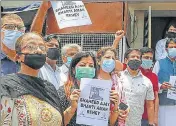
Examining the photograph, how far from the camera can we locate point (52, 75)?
507 centimetres

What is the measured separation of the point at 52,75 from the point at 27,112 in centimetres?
146

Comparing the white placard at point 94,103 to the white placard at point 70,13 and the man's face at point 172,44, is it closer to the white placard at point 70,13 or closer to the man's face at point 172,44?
the white placard at point 70,13

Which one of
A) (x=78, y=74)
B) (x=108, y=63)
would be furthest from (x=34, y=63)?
(x=108, y=63)

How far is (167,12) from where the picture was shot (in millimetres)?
9195

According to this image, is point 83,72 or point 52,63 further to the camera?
point 52,63

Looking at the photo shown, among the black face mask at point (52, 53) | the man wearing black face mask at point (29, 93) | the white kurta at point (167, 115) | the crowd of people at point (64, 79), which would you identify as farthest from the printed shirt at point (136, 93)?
the man wearing black face mask at point (29, 93)

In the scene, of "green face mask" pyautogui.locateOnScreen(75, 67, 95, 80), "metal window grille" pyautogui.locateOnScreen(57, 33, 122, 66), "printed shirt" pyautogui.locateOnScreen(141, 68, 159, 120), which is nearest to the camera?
"green face mask" pyautogui.locateOnScreen(75, 67, 95, 80)

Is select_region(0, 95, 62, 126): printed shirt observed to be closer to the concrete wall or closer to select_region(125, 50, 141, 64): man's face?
select_region(125, 50, 141, 64): man's face

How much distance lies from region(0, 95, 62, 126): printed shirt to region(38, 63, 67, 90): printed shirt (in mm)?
1213

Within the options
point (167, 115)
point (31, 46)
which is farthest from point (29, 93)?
point (167, 115)

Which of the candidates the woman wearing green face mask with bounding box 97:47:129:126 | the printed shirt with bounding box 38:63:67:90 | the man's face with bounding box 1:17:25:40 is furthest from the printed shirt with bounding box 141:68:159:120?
the man's face with bounding box 1:17:25:40

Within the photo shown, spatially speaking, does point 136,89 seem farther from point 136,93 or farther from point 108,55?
point 108,55

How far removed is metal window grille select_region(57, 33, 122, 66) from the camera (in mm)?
7113

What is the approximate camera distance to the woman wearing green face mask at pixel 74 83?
423cm
